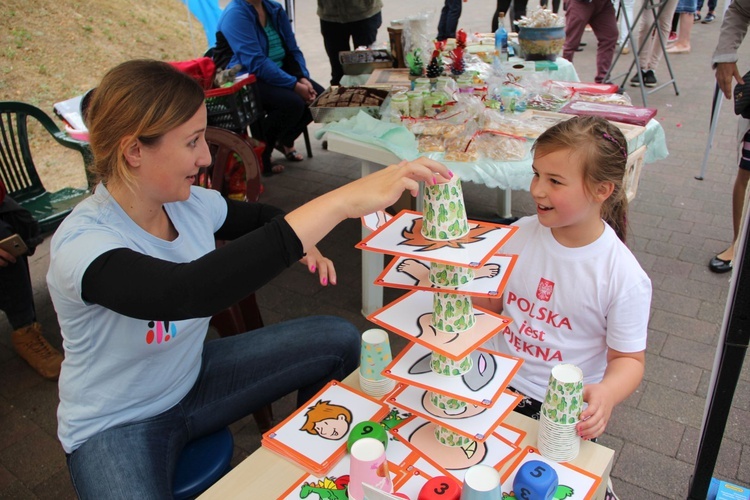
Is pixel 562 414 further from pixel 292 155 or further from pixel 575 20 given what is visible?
pixel 575 20

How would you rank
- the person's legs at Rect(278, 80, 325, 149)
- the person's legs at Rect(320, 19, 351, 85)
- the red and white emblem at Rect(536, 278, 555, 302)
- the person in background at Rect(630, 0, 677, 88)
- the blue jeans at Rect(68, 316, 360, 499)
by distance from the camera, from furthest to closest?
the person in background at Rect(630, 0, 677, 88)
the person's legs at Rect(320, 19, 351, 85)
the person's legs at Rect(278, 80, 325, 149)
the red and white emblem at Rect(536, 278, 555, 302)
the blue jeans at Rect(68, 316, 360, 499)

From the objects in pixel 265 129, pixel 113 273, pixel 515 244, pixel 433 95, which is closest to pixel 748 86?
pixel 433 95

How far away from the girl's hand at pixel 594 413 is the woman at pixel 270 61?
3.90 meters

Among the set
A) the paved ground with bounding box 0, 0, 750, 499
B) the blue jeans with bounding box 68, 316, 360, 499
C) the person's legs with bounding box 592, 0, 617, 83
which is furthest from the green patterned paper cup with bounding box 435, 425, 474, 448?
the person's legs with bounding box 592, 0, 617, 83

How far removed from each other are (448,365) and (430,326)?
0.09 m

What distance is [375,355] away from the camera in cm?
148

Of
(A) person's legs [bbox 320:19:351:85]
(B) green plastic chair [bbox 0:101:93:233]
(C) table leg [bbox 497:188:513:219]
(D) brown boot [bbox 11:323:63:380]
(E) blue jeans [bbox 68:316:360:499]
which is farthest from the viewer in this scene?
(A) person's legs [bbox 320:19:351:85]

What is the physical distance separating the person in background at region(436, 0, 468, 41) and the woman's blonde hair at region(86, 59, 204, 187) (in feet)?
22.0

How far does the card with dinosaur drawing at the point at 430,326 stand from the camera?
1.21m

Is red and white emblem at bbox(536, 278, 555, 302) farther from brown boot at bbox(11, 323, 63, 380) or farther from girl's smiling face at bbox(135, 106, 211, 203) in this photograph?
brown boot at bbox(11, 323, 63, 380)

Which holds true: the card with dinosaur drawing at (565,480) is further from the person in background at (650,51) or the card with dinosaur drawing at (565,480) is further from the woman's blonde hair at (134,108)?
the person in background at (650,51)

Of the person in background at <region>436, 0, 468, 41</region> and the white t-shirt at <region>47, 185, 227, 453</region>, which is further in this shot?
the person in background at <region>436, 0, 468, 41</region>

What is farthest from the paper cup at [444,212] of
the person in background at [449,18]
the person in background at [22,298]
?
the person in background at [449,18]

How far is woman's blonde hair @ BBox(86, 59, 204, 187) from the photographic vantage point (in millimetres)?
1326
